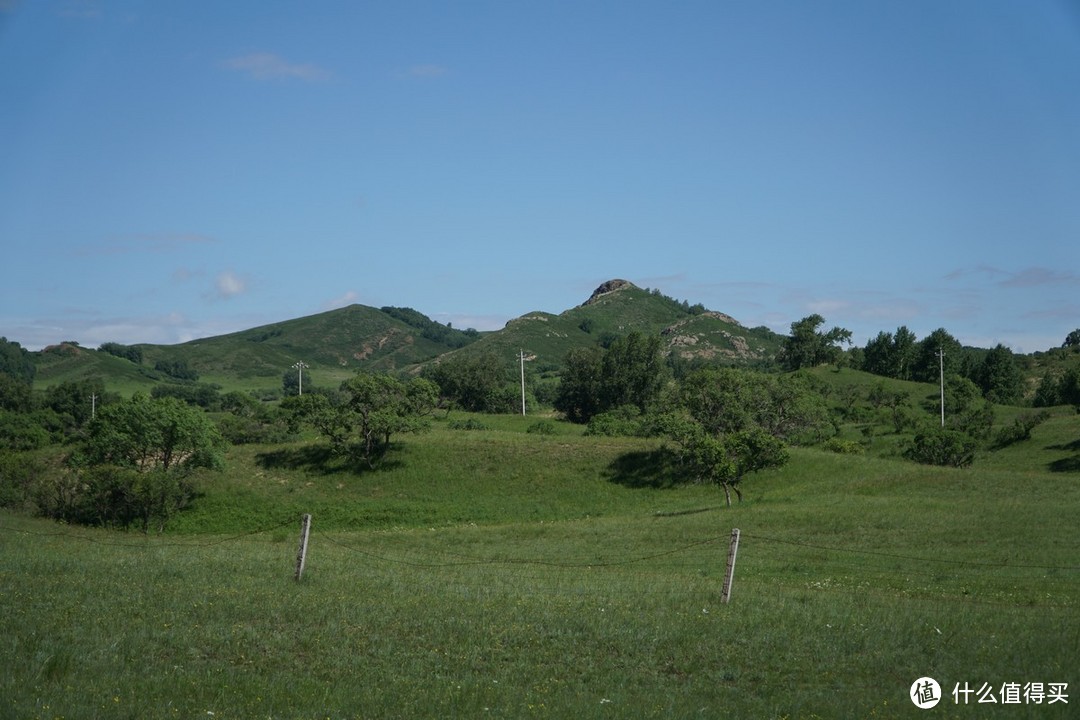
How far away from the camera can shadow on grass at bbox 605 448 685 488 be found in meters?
56.4

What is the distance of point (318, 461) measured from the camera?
61531 mm

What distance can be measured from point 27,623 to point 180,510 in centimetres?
4071

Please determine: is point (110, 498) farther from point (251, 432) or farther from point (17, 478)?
point (251, 432)

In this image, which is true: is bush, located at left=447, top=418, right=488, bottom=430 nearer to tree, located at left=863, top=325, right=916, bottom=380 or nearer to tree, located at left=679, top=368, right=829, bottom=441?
tree, located at left=679, top=368, right=829, bottom=441

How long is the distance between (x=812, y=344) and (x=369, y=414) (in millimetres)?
93648

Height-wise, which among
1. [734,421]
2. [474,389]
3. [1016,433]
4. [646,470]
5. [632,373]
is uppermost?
[632,373]

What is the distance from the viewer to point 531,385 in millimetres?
145000

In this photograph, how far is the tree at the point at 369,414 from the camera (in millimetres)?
59844

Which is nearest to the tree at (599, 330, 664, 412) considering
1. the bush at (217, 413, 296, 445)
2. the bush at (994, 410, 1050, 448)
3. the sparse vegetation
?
the sparse vegetation

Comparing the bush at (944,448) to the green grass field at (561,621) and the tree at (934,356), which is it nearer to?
the green grass field at (561,621)

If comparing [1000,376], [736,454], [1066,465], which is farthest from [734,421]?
[1000,376]

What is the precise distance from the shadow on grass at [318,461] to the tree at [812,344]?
91319 mm

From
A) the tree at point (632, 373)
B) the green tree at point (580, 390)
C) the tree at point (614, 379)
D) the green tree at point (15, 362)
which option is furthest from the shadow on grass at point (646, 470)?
the green tree at point (15, 362)

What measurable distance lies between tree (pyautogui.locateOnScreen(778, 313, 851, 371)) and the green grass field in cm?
10192
